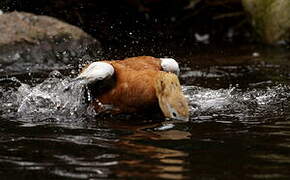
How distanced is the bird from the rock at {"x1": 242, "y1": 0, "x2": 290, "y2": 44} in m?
5.75

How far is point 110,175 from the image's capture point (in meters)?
3.72

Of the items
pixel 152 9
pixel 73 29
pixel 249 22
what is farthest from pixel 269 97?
pixel 152 9

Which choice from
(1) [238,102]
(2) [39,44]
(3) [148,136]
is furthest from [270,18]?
(3) [148,136]

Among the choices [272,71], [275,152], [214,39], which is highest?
[214,39]

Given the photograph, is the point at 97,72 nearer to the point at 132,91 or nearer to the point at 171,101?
the point at 132,91

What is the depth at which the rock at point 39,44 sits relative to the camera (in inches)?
360

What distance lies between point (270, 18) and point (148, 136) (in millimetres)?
7178

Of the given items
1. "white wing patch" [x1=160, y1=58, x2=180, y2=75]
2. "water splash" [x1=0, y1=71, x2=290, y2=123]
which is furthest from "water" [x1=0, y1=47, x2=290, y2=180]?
"white wing patch" [x1=160, y1=58, x2=180, y2=75]

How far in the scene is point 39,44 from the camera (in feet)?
31.4

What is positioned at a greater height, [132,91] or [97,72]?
[97,72]

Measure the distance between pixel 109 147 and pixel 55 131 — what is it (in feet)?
2.42

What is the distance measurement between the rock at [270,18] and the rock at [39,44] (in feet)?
10.5

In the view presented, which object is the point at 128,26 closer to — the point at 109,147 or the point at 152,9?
the point at 152,9

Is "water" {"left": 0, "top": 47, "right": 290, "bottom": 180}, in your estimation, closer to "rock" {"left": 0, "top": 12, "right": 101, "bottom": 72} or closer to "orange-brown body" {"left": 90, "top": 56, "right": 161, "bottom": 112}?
"orange-brown body" {"left": 90, "top": 56, "right": 161, "bottom": 112}
